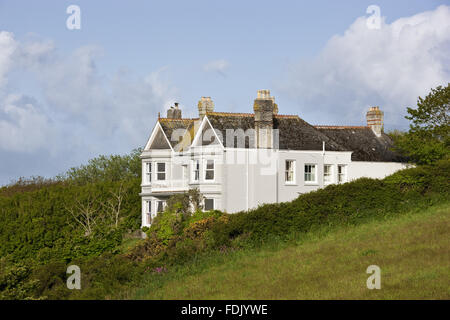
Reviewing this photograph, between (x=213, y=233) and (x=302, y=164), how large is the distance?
61.5 ft

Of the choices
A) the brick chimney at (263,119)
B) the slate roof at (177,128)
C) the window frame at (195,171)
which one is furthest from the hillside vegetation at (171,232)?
the slate roof at (177,128)

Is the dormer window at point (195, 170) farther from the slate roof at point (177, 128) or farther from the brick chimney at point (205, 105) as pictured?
the brick chimney at point (205, 105)

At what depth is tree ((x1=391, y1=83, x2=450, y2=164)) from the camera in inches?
2069

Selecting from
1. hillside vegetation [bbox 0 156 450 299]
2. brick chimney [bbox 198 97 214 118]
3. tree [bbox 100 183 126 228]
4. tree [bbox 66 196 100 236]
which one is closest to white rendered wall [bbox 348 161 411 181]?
brick chimney [bbox 198 97 214 118]

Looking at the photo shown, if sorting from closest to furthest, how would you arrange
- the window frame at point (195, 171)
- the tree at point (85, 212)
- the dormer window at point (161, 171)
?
the window frame at point (195, 171) < the tree at point (85, 212) < the dormer window at point (161, 171)

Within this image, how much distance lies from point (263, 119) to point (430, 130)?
14.1 metres

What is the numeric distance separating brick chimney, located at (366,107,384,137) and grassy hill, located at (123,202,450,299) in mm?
25697

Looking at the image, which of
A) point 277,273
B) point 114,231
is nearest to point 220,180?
point 114,231

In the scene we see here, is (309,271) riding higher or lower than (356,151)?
lower

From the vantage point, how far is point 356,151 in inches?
2157

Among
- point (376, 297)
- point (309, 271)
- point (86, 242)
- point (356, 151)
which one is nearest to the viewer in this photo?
point (376, 297)

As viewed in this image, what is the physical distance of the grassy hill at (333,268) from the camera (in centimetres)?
2169

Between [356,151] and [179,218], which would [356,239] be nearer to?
[179,218]

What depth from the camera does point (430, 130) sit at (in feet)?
175
